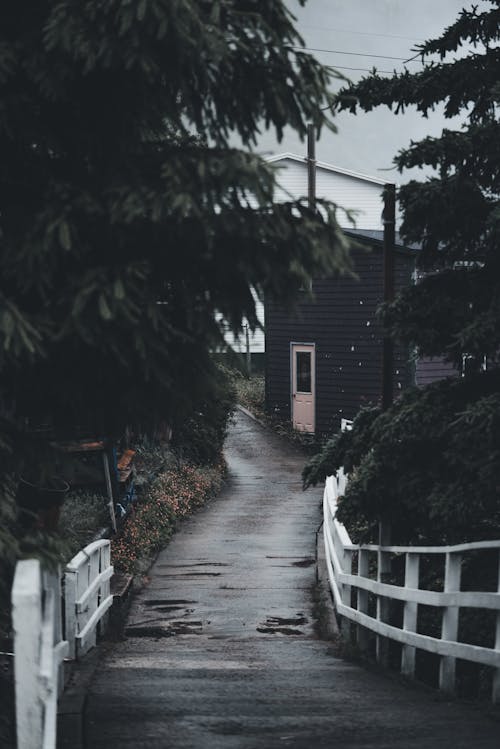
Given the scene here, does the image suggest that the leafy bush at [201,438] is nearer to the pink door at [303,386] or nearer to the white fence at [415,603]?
the pink door at [303,386]

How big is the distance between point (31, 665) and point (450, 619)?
4638mm

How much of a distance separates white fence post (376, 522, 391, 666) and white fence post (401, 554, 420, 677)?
84cm

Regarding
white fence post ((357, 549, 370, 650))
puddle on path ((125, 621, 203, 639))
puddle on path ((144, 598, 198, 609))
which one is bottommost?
puddle on path ((144, 598, 198, 609))

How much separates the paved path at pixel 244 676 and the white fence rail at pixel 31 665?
1.91 metres

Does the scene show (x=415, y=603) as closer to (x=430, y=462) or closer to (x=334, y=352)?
(x=430, y=462)

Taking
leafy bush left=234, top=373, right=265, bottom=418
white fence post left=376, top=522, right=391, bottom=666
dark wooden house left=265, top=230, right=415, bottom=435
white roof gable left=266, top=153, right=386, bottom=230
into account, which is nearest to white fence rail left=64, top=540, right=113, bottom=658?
white fence post left=376, top=522, right=391, bottom=666

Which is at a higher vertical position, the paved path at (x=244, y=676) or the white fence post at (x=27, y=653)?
the white fence post at (x=27, y=653)

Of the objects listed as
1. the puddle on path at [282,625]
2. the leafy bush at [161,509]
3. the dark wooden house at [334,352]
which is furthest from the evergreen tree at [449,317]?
the dark wooden house at [334,352]

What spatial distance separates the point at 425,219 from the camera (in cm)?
923

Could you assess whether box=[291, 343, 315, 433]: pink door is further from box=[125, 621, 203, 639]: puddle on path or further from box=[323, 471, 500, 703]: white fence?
box=[323, 471, 500, 703]: white fence

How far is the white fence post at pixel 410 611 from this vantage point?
28.8 feet

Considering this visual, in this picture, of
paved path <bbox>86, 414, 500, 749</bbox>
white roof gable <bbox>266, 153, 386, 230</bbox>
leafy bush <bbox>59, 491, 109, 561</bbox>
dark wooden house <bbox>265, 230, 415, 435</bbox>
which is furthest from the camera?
white roof gable <bbox>266, 153, 386, 230</bbox>

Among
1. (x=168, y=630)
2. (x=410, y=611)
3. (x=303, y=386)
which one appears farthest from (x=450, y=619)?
(x=303, y=386)

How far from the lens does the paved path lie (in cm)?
649
